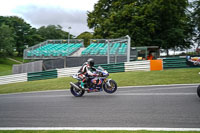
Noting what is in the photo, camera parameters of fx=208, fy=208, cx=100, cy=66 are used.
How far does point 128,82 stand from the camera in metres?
12.8

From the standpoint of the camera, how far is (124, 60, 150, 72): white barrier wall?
17203mm

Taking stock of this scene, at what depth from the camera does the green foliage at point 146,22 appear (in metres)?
29.1

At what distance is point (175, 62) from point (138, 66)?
300 centimetres

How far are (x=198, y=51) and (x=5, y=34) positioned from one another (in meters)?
53.8

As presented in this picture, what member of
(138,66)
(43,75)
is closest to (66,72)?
(43,75)

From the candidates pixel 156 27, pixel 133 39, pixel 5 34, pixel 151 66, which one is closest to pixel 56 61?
pixel 151 66

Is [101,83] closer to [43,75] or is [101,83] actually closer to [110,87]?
[110,87]

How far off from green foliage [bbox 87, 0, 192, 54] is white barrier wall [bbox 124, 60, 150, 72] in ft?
38.9

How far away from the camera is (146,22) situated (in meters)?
29.5

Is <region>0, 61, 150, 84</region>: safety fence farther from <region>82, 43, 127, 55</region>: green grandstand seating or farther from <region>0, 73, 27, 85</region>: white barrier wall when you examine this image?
<region>82, 43, 127, 55</region>: green grandstand seating

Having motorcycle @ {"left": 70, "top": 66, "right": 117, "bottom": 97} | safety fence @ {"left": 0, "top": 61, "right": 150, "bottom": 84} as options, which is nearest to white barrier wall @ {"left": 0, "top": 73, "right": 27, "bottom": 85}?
safety fence @ {"left": 0, "top": 61, "right": 150, "bottom": 84}

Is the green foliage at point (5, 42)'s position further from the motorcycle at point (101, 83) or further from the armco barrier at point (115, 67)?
the motorcycle at point (101, 83)

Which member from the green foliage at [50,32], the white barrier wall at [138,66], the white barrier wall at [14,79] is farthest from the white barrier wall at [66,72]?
the green foliage at [50,32]

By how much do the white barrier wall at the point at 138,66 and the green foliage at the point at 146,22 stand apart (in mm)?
11856
